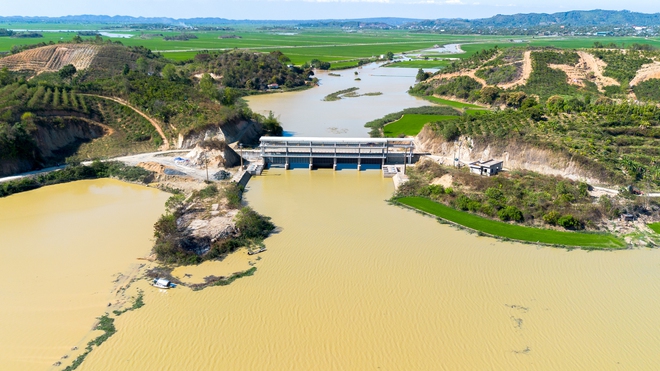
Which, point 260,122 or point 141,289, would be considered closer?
point 141,289

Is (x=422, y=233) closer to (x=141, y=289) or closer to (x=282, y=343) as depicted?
(x=282, y=343)

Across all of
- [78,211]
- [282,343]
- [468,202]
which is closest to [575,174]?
[468,202]

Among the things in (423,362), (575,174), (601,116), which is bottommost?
(423,362)

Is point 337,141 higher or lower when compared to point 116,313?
higher

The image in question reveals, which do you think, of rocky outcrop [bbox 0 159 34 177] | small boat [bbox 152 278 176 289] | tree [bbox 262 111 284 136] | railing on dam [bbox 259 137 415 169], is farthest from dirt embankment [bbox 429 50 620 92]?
rocky outcrop [bbox 0 159 34 177]

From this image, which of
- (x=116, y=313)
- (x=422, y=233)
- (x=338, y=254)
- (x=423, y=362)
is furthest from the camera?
(x=422, y=233)

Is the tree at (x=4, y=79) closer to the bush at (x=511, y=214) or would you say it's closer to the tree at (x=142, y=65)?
the tree at (x=142, y=65)

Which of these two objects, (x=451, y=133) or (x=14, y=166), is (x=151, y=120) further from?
(x=451, y=133)

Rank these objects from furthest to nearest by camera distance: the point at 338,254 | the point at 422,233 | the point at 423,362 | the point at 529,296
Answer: the point at 422,233 < the point at 338,254 < the point at 529,296 < the point at 423,362
